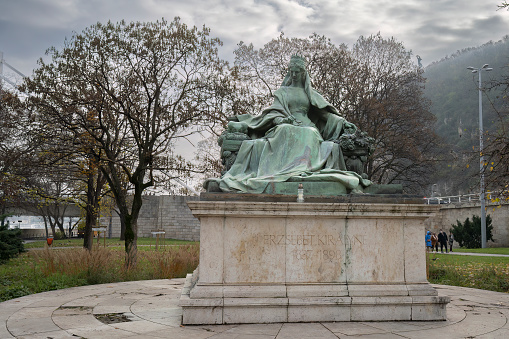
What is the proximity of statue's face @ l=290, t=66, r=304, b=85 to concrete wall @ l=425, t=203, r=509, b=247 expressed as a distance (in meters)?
21.9

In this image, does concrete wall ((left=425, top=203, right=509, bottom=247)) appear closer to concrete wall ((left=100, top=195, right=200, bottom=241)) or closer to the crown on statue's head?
concrete wall ((left=100, top=195, right=200, bottom=241))

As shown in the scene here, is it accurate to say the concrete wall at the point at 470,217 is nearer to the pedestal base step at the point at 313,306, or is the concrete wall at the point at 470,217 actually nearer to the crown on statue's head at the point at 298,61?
the crown on statue's head at the point at 298,61

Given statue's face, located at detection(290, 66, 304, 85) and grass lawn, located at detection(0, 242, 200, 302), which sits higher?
statue's face, located at detection(290, 66, 304, 85)

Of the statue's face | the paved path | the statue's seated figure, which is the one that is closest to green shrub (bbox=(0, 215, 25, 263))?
the paved path

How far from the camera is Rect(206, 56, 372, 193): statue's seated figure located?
6406 mm

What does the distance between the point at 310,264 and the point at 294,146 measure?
206cm

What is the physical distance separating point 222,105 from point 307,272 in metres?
12.2

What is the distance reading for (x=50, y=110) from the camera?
15023 mm

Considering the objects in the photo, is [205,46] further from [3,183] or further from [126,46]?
[3,183]

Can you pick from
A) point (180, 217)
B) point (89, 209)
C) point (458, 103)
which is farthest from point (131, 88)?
point (458, 103)

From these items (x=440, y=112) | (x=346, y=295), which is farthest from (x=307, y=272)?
(x=440, y=112)

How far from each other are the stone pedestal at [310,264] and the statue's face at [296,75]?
3.43 meters

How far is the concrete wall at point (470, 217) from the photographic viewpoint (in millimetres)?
29422

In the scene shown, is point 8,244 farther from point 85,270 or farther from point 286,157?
point 286,157
